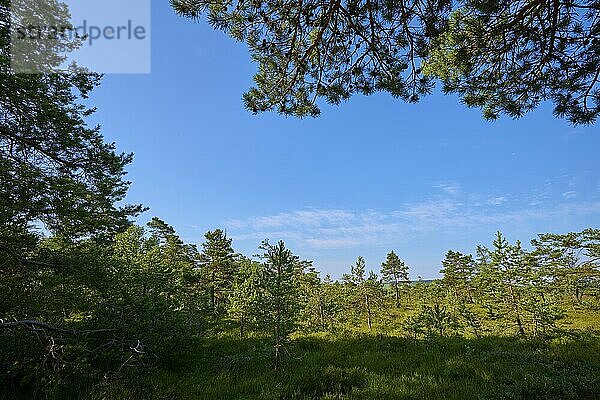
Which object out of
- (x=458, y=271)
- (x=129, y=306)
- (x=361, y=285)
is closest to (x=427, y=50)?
(x=129, y=306)

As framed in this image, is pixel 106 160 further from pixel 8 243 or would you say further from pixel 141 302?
pixel 141 302

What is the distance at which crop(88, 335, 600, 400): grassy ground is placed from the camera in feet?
18.8

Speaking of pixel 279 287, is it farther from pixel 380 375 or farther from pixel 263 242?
pixel 380 375

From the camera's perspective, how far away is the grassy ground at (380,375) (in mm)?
5730

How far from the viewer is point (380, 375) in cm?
706

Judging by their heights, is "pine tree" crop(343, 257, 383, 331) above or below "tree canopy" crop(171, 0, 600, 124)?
below

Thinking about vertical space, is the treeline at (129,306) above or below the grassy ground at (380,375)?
above

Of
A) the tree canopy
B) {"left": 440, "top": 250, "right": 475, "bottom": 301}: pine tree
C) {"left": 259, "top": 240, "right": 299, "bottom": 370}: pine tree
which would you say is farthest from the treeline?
{"left": 440, "top": 250, "right": 475, "bottom": 301}: pine tree

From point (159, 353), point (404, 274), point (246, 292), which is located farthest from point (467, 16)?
point (404, 274)

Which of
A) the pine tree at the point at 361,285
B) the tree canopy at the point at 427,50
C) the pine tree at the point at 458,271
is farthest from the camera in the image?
the pine tree at the point at 458,271

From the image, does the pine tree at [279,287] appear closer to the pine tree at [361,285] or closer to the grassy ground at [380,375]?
the grassy ground at [380,375]

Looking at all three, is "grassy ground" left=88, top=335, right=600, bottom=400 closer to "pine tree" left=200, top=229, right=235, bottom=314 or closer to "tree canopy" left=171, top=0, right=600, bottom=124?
"tree canopy" left=171, top=0, right=600, bottom=124

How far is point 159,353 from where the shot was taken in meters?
8.24

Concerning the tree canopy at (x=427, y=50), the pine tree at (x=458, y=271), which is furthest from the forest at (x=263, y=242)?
the pine tree at (x=458, y=271)
